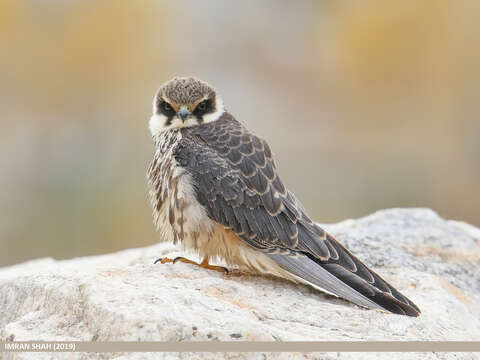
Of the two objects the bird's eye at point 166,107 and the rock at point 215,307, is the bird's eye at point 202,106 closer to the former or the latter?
the bird's eye at point 166,107

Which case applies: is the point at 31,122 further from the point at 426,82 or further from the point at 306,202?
the point at 426,82

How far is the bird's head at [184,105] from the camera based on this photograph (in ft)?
13.3

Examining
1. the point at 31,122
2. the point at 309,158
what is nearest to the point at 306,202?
the point at 309,158

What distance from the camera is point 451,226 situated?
4715 millimetres

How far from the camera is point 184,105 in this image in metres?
4.06

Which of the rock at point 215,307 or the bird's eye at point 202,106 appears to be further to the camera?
the bird's eye at point 202,106

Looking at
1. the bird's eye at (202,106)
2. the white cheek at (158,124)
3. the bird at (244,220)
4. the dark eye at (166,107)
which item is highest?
the bird's eye at (202,106)

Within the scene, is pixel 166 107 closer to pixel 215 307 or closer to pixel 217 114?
pixel 217 114

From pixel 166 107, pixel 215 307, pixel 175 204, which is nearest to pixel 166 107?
pixel 166 107

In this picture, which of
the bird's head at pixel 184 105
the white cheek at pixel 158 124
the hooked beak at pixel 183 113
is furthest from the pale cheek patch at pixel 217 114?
the white cheek at pixel 158 124

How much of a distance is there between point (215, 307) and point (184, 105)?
1560 millimetres

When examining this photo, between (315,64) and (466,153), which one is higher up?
(315,64)

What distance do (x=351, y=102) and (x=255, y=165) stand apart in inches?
278

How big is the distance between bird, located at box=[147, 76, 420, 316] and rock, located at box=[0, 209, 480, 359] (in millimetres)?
100
